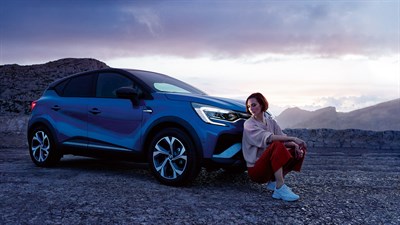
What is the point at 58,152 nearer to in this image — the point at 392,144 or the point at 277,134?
the point at 277,134

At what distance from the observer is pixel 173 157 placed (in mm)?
4887

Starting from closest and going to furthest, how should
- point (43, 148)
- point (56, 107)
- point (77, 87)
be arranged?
point (77, 87)
point (56, 107)
point (43, 148)

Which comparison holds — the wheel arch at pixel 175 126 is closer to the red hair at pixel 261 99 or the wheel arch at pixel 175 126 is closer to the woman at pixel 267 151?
the woman at pixel 267 151

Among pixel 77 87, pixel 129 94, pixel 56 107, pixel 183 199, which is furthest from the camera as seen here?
pixel 56 107

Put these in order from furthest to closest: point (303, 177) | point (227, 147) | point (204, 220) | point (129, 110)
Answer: point (303, 177)
point (129, 110)
point (227, 147)
point (204, 220)

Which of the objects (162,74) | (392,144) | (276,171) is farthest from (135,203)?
(392,144)

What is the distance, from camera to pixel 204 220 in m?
3.57

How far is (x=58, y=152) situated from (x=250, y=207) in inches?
147

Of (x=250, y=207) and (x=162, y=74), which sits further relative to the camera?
(x=162, y=74)

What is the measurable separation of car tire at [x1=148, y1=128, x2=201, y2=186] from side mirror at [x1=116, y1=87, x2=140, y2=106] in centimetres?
61

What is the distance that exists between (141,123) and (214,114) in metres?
1.06

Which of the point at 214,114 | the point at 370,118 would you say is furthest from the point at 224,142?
the point at 370,118

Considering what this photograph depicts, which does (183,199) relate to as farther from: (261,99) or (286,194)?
(261,99)

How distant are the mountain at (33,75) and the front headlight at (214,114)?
14619 mm
